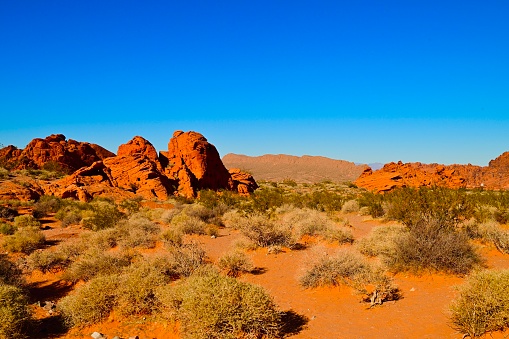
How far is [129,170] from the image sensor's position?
120ft

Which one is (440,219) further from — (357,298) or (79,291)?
(79,291)

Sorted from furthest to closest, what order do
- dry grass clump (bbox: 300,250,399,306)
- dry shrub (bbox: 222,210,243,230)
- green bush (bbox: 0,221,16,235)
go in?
Result: 1. dry shrub (bbox: 222,210,243,230)
2. green bush (bbox: 0,221,16,235)
3. dry grass clump (bbox: 300,250,399,306)

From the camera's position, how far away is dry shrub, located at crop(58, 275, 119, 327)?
7.11 m

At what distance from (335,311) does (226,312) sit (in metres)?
3.14

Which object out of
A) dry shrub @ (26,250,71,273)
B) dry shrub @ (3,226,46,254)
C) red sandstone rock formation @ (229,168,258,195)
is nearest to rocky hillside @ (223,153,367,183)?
red sandstone rock formation @ (229,168,258,195)

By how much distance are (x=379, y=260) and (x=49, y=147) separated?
4866 cm

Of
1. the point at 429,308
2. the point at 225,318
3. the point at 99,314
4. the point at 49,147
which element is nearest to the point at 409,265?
the point at 429,308

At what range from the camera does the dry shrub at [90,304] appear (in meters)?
7.11

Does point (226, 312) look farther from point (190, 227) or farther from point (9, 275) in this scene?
point (190, 227)

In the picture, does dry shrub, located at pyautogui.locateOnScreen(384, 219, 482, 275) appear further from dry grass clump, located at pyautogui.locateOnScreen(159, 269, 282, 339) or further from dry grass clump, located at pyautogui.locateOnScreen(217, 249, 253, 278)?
dry grass clump, located at pyautogui.locateOnScreen(159, 269, 282, 339)

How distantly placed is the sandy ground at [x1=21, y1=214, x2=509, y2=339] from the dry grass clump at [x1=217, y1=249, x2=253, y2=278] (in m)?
0.26

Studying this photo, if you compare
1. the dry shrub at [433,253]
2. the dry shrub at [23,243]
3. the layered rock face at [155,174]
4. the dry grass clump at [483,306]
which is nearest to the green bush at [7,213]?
the layered rock face at [155,174]

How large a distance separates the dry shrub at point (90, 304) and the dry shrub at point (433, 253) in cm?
805

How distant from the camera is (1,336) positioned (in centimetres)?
595
